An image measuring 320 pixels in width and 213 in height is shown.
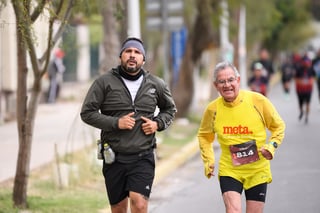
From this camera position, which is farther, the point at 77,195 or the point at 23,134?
the point at 77,195

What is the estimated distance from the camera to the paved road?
32.3 ft

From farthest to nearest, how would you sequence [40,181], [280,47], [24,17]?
[280,47] → [40,181] → [24,17]

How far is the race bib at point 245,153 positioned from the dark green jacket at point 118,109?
25.9 inches

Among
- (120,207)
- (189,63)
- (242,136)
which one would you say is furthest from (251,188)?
(189,63)

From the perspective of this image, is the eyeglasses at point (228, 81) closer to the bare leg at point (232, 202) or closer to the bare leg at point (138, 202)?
the bare leg at point (232, 202)

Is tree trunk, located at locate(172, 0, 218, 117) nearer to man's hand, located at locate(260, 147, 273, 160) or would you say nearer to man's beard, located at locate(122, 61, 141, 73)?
man's beard, located at locate(122, 61, 141, 73)

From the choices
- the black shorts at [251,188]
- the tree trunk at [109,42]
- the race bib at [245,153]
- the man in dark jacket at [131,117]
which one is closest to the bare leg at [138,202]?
the man in dark jacket at [131,117]

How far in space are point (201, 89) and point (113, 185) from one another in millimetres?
29941

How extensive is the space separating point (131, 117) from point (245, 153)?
1001 millimetres

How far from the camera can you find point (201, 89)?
36562 millimetres

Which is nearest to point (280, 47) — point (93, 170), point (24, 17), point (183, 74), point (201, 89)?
point (201, 89)

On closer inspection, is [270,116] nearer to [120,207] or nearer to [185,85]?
[120,207]

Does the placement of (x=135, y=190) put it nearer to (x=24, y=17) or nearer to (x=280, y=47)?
(x=24, y=17)

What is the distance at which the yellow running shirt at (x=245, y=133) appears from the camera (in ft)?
21.9
